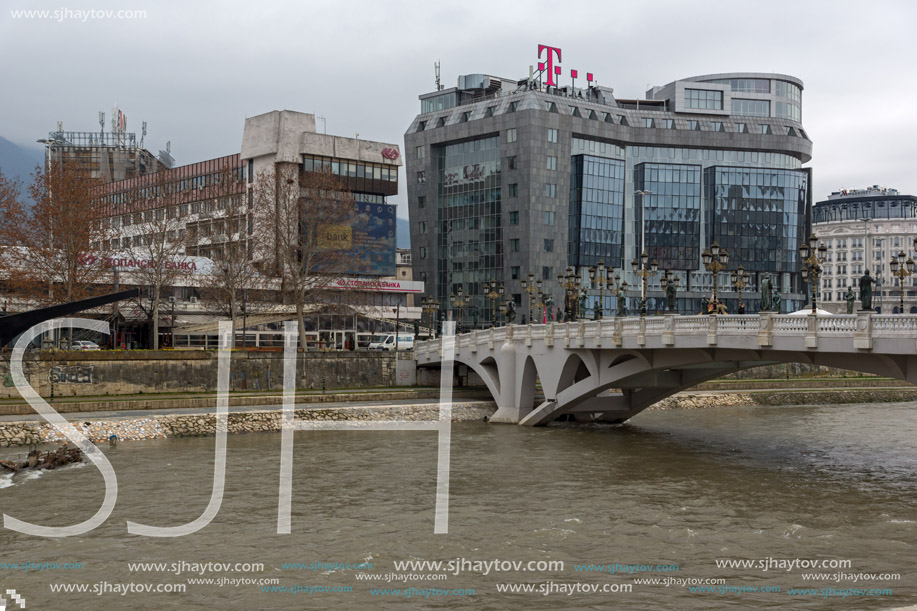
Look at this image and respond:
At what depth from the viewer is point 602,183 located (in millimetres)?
119438

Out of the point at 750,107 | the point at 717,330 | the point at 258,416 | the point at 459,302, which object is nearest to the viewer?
the point at 717,330

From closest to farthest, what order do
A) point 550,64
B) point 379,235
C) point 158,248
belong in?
point 158,248 < point 379,235 < point 550,64

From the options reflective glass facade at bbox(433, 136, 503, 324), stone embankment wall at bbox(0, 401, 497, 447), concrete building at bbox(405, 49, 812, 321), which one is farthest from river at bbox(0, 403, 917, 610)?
reflective glass facade at bbox(433, 136, 503, 324)

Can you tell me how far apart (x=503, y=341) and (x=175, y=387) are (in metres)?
21.3

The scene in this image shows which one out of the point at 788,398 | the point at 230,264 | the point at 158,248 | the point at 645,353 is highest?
the point at 158,248

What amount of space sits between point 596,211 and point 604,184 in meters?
3.63

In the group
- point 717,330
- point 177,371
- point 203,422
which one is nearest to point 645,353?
point 717,330

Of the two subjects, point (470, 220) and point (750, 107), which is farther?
point (750, 107)

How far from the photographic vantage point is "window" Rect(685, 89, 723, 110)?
130 meters

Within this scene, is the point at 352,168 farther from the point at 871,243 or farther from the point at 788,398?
the point at 871,243

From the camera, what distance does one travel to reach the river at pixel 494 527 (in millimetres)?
21438

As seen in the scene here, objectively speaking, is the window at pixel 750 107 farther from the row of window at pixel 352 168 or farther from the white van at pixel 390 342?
the white van at pixel 390 342

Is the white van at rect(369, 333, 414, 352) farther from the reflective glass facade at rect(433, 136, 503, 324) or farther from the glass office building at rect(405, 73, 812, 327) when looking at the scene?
the reflective glass facade at rect(433, 136, 503, 324)

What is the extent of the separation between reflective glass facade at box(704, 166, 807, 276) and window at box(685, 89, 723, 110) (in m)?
10.4
